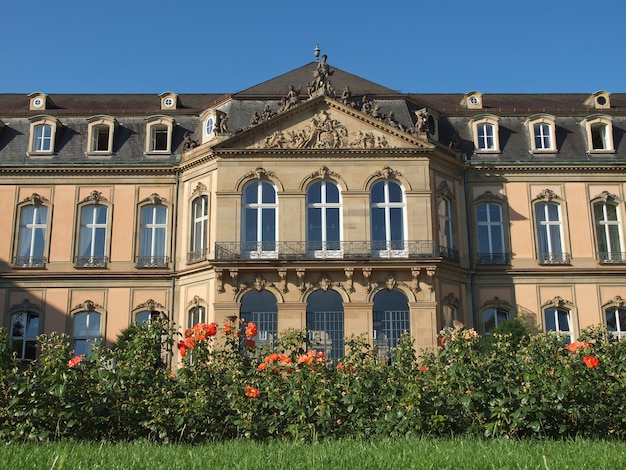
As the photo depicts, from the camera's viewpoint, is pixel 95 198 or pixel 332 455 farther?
pixel 95 198

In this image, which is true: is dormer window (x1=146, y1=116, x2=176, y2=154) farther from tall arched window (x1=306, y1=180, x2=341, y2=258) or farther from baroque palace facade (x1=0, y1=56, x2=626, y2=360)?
tall arched window (x1=306, y1=180, x2=341, y2=258)

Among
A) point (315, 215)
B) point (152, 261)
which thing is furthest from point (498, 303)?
point (152, 261)

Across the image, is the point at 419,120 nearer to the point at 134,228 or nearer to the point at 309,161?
the point at 309,161

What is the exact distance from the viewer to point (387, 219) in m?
27.6

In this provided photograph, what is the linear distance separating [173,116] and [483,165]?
14.4 meters

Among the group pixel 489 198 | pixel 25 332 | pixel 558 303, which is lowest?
pixel 25 332

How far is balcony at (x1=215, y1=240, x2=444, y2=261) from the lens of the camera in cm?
2666

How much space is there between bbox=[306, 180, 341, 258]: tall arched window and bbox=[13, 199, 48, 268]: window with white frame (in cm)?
1181

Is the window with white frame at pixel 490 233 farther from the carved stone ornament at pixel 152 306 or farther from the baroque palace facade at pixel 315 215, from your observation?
the carved stone ornament at pixel 152 306

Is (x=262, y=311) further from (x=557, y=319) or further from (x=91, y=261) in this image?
(x=557, y=319)

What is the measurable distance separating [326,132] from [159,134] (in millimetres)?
8498

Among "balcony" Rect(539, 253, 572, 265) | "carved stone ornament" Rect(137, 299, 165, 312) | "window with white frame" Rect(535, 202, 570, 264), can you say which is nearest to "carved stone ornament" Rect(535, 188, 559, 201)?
"window with white frame" Rect(535, 202, 570, 264)

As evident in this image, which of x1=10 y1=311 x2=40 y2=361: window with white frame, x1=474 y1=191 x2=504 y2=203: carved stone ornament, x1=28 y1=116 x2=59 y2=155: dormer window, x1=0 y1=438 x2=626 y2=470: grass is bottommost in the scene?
x1=0 y1=438 x2=626 y2=470: grass

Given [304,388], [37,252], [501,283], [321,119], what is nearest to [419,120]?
[321,119]
